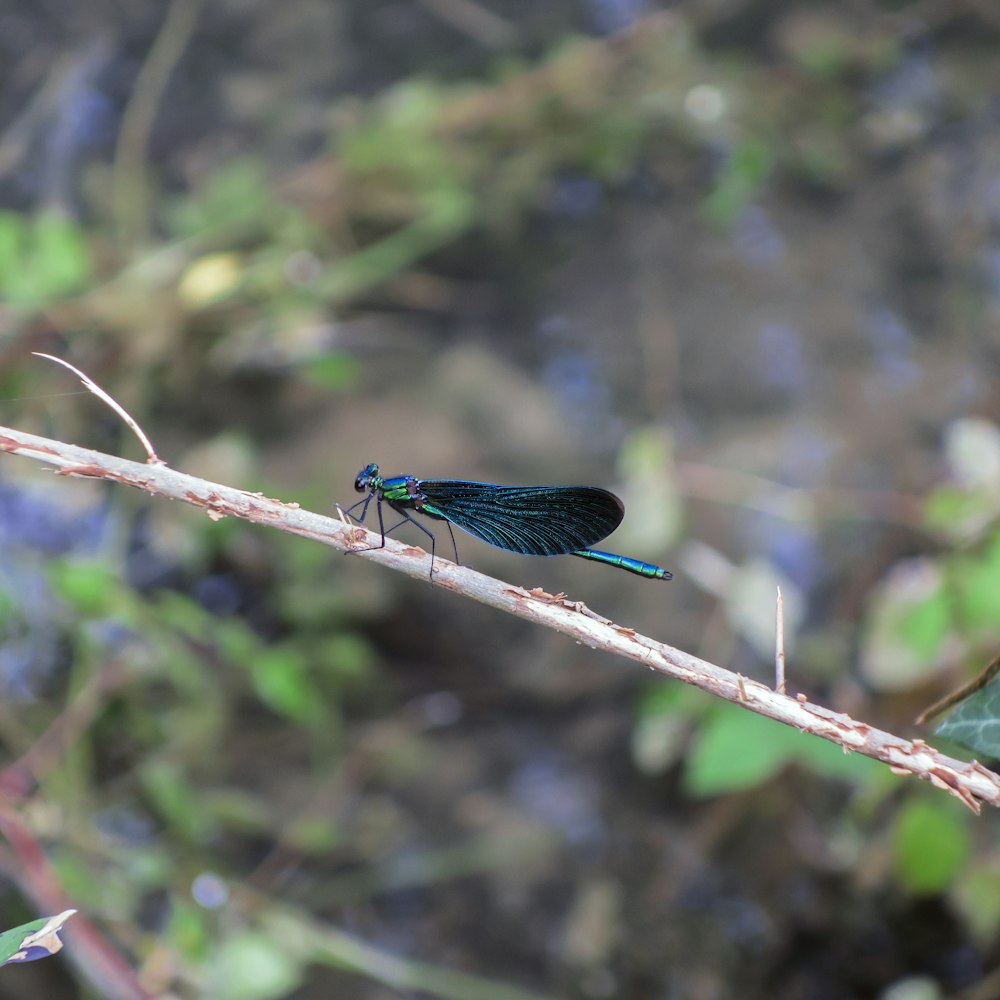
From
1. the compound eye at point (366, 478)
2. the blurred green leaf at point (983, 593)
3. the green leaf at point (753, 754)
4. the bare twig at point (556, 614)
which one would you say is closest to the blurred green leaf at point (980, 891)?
the green leaf at point (753, 754)

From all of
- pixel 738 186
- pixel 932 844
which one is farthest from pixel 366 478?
pixel 738 186

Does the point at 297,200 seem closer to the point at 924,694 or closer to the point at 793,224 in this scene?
the point at 793,224

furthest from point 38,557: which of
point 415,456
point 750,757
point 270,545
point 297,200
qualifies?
point 750,757

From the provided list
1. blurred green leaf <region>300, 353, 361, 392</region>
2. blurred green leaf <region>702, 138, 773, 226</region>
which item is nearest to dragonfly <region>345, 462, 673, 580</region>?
blurred green leaf <region>300, 353, 361, 392</region>

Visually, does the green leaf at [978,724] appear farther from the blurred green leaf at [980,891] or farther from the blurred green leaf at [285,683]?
the blurred green leaf at [285,683]

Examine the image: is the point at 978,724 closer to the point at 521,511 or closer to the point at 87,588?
the point at 521,511

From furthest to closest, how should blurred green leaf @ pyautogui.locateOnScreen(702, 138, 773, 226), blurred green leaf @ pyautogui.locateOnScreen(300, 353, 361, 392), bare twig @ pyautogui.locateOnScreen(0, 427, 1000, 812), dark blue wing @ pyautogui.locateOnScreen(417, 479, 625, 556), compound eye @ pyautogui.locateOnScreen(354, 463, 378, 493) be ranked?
blurred green leaf @ pyautogui.locateOnScreen(702, 138, 773, 226)
blurred green leaf @ pyautogui.locateOnScreen(300, 353, 361, 392)
compound eye @ pyautogui.locateOnScreen(354, 463, 378, 493)
dark blue wing @ pyautogui.locateOnScreen(417, 479, 625, 556)
bare twig @ pyautogui.locateOnScreen(0, 427, 1000, 812)

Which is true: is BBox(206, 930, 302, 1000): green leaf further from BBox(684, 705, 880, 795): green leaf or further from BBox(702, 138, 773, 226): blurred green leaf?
BBox(702, 138, 773, 226): blurred green leaf

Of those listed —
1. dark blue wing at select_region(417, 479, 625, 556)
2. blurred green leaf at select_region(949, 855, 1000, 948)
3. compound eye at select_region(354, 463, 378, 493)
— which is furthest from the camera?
blurred green leaf at select_region(949, 855, 1000, 948)
